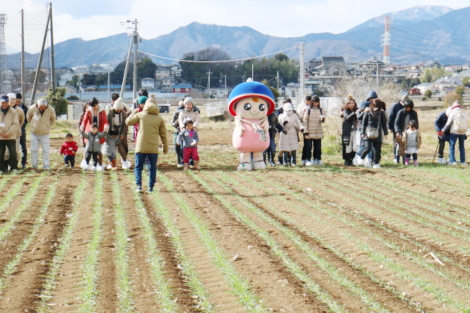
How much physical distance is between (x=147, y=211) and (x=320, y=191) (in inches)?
125

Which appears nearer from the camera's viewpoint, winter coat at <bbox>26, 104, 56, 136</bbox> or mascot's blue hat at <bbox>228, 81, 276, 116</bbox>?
mascot's blue hat at <bbox>228, 81, 276, 116</bbox>

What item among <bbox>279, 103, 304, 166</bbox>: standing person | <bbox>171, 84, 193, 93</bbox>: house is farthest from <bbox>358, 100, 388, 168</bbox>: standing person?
<bbox>171, 84, 193, 93</bbox>: house

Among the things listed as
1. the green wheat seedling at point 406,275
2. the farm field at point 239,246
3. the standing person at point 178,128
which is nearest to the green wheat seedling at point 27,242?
the farm field at point 239,246

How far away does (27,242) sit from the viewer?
276 inches

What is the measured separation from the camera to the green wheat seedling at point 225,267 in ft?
16.2

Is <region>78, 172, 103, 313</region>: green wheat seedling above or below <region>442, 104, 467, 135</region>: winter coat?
below

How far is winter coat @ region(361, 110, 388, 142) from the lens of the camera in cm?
1286

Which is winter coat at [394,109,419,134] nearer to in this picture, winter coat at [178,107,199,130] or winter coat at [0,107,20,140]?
winter coat at [178,107,199,130]

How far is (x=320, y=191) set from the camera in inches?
405

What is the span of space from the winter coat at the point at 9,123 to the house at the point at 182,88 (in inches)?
3296

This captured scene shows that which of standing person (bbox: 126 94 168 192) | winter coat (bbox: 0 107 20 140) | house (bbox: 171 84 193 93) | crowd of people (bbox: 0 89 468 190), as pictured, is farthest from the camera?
house (bbox: 171 84 193 93)

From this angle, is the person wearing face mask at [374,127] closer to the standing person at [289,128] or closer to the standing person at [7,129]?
the standing person at [289,128]

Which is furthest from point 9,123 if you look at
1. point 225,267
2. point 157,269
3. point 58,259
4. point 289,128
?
point 225,267

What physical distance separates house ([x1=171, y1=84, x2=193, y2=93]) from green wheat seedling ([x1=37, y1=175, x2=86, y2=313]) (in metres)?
88.2
